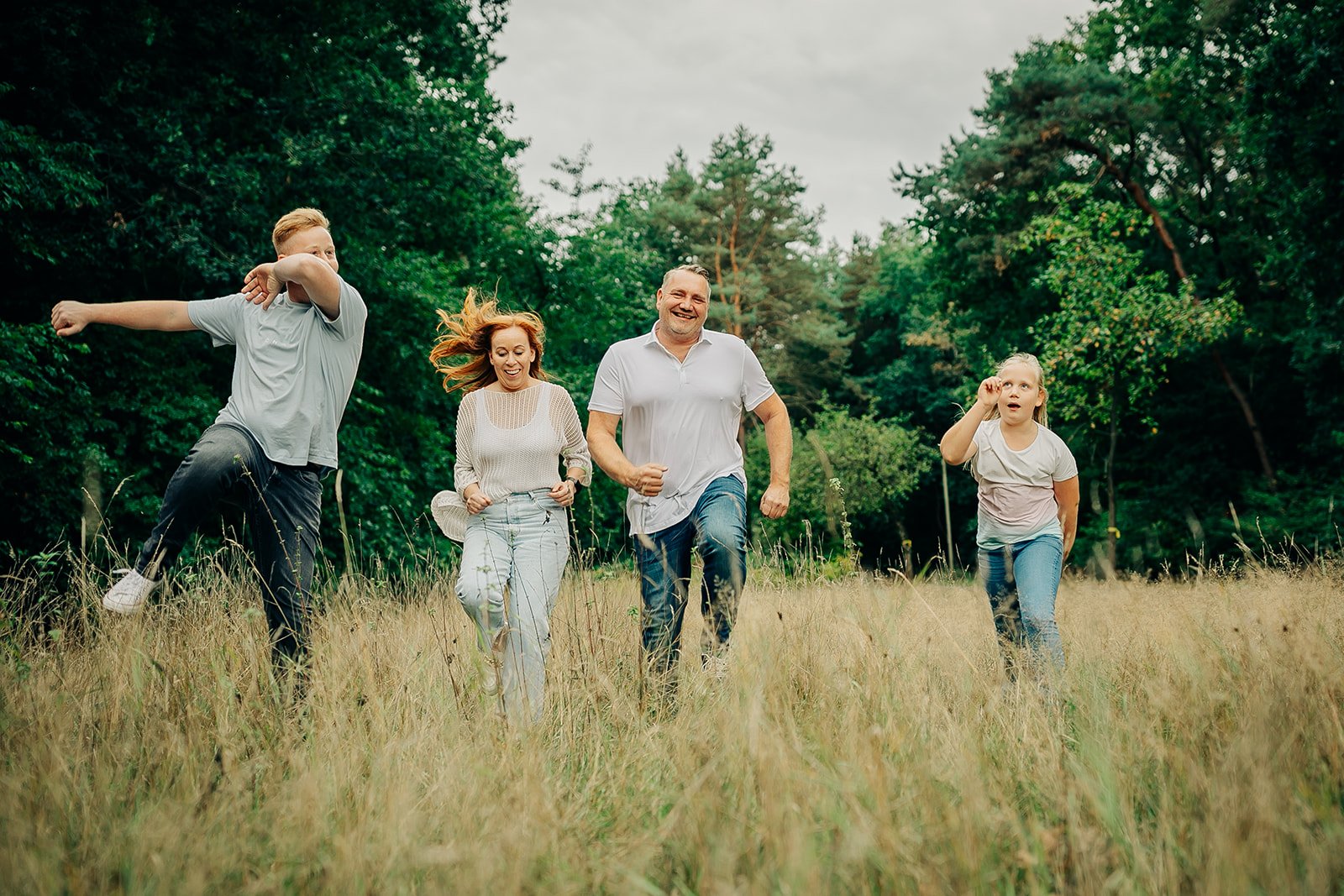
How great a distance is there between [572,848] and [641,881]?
39cm

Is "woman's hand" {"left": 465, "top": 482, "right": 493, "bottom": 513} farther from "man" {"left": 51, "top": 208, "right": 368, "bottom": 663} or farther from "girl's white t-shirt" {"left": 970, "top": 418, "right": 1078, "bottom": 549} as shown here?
"girl's white t-shirt" {"left": 970, "top": 418, "right": 1078, "bottom": 549}

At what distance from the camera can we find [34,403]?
8.90 m

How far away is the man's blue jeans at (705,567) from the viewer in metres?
3.66

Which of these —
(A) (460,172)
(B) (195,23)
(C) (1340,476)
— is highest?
(B) (195,23)

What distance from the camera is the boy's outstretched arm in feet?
10.7

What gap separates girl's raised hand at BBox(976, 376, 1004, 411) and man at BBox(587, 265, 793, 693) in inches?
36.8

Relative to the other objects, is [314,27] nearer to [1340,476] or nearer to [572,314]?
[572,314]

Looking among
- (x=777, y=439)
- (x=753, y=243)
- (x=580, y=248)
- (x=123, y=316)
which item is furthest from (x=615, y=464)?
(x=753, y=243)

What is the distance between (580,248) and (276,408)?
55.8 feet

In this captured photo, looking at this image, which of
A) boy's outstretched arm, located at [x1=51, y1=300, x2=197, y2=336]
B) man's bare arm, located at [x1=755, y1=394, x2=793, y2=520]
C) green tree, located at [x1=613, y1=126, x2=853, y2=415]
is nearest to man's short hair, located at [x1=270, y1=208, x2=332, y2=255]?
boy's outstretched arm, located at [x1=51, y1=300, x2=197, y2=336]

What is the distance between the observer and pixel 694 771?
2486 millimetres

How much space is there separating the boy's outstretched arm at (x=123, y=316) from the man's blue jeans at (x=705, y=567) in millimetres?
2069

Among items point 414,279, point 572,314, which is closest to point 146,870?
point 414,279

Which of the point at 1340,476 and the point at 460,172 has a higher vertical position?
the point at 460,172
